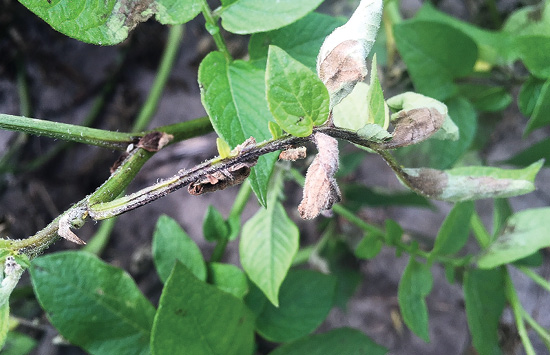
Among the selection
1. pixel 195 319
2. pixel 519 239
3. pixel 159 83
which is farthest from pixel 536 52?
pixel 159 83

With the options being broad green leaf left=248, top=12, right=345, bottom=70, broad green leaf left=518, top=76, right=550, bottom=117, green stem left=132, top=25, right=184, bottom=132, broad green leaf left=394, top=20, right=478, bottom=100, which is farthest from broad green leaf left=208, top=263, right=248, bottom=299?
green stem left=132, top=25, right=184, bottom=132

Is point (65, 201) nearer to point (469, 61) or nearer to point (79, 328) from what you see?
point (79, 328)

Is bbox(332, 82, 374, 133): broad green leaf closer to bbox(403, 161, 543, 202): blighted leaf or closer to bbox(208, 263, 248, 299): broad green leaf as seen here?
bbox(403, 161, 543, 202): blighted leaf

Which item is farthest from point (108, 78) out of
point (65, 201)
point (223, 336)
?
point (223, 336)

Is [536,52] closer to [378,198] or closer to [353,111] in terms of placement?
[353,111]

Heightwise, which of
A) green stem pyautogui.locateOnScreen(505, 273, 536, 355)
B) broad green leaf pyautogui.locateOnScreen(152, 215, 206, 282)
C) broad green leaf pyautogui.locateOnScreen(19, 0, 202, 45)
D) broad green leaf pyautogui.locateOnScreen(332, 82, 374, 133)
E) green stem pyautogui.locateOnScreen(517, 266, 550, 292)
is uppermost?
broad green leaf pyautogui.locateOnScreen(19, 0, 202, 45)

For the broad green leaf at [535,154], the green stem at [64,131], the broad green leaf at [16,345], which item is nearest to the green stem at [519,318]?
the broad green leaf at [535,154]

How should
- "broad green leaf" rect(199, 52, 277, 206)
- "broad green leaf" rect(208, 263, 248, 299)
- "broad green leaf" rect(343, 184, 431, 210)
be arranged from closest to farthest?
"broad green leaf" rect(199, 52, 277, 206) → "broad green leaf" rect(208, 263, 248, 299) → "broad green leaf" rect(343, 184, 431, 210)
